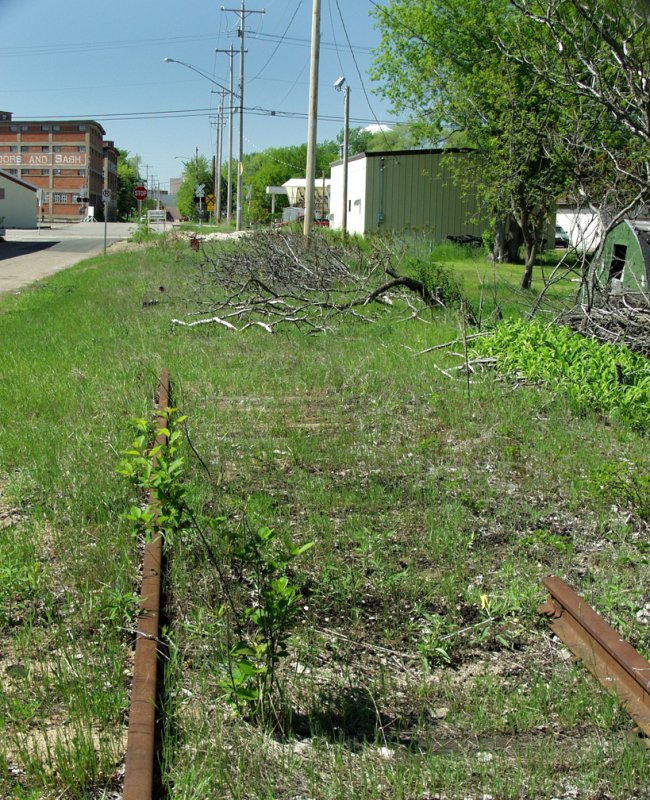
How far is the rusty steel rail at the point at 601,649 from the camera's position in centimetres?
365

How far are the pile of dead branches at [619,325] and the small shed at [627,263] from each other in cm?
27

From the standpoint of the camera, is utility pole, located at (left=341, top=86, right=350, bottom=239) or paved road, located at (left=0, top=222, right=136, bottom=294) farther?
utility pole, located at (left=341, top=86, right=350, bottom=239)

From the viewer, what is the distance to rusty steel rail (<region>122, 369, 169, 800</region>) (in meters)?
3.00

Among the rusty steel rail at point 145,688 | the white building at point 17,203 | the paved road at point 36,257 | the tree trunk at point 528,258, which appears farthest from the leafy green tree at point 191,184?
the rusty steel rail at point 145,688

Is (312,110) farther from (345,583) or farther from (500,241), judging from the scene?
(345,583)

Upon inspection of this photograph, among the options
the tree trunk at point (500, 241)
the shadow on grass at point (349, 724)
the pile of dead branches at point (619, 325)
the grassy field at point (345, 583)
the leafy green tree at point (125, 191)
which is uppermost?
the leafy green tree at point (125, 191)

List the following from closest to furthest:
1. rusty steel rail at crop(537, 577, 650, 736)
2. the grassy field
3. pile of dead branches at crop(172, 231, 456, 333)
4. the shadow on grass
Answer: the grassy field
the shadow on grass
rusty steel rail at crop(537, 577, 650, 736)
pile of dead branches at crop(172, 231, 456, 333)

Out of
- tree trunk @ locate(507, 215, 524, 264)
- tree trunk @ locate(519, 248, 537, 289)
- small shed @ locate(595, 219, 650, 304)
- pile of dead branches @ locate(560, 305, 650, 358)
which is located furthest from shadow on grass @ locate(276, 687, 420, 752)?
tree trunk @ locate(507, 215, 524, 264)

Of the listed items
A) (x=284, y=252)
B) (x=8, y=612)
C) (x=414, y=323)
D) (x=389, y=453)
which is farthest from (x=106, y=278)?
(x=8, y=612)

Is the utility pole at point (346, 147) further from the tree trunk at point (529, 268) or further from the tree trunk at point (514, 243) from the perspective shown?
the tree trunk at point (529, 268)

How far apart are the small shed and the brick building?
11273cm

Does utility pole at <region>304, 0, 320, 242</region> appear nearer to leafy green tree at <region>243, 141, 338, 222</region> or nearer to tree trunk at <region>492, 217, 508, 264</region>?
tree trunk at <region>492, 217, 508, 264</region>

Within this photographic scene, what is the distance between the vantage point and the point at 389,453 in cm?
746

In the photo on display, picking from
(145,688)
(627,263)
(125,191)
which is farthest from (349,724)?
(125,191)
